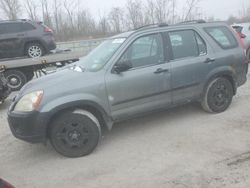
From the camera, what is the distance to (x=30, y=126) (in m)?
4.76

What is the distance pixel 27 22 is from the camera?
41.9ft

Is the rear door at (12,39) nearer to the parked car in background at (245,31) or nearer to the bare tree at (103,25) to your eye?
the parked car in background at (245,31)

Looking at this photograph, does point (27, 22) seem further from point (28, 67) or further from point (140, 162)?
point (140, 162)

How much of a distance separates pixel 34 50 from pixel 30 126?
342 inches

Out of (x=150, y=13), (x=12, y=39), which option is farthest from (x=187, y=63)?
(x=150, y=13)

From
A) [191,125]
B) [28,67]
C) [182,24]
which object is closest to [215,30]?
[182,24]

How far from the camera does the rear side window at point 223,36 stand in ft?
20.6

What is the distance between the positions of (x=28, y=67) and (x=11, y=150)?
253 inches

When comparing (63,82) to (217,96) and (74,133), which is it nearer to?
(74,133)

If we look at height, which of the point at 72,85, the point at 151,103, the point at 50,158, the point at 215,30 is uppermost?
the point at 215,30

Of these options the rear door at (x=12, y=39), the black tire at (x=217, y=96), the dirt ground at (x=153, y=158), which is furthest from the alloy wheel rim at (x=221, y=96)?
the rear door at (x=12, y=39)

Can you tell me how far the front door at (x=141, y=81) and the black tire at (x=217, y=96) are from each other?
2.95ft

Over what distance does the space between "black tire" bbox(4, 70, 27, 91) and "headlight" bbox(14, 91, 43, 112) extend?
6651 mm

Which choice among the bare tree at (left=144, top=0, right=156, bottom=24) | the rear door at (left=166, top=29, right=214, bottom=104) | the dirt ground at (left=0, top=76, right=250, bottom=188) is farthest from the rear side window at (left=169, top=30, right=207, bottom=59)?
the bare tree at (left=144, top=0, right=156, bottom=24)
